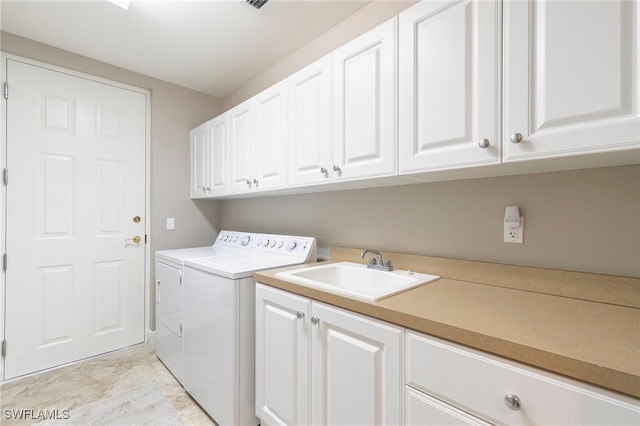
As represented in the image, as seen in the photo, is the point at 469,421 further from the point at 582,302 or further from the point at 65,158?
the point at 65,158

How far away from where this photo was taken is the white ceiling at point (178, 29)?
1748 millimetres

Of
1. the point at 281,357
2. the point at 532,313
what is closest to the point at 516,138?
the point at 532,313

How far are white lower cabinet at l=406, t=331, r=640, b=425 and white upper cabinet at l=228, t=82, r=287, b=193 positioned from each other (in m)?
1.29

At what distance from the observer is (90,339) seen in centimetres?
238

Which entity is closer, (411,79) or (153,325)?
(411,79)

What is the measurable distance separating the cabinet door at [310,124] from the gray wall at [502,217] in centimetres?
38

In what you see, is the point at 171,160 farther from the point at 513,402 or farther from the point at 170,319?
the point at 513,402

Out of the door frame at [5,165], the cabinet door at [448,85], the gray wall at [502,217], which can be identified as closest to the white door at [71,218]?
the door frame at [5,165]

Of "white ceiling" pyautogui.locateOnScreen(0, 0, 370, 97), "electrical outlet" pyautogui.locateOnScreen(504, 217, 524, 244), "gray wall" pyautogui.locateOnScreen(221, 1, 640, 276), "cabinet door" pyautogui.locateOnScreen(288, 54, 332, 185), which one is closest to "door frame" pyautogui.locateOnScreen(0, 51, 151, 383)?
"white ceiling" pyautogui.locateOnScreen(0, 0, 370, 97)

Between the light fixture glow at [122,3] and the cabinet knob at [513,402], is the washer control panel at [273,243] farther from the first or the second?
the light fixture glow at [122,3]

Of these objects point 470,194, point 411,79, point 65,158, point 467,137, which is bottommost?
point 470,194

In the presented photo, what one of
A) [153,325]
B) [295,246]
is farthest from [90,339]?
[295,246]

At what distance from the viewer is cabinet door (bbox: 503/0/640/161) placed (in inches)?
30.6

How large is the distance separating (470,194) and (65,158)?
2888 millimetres
